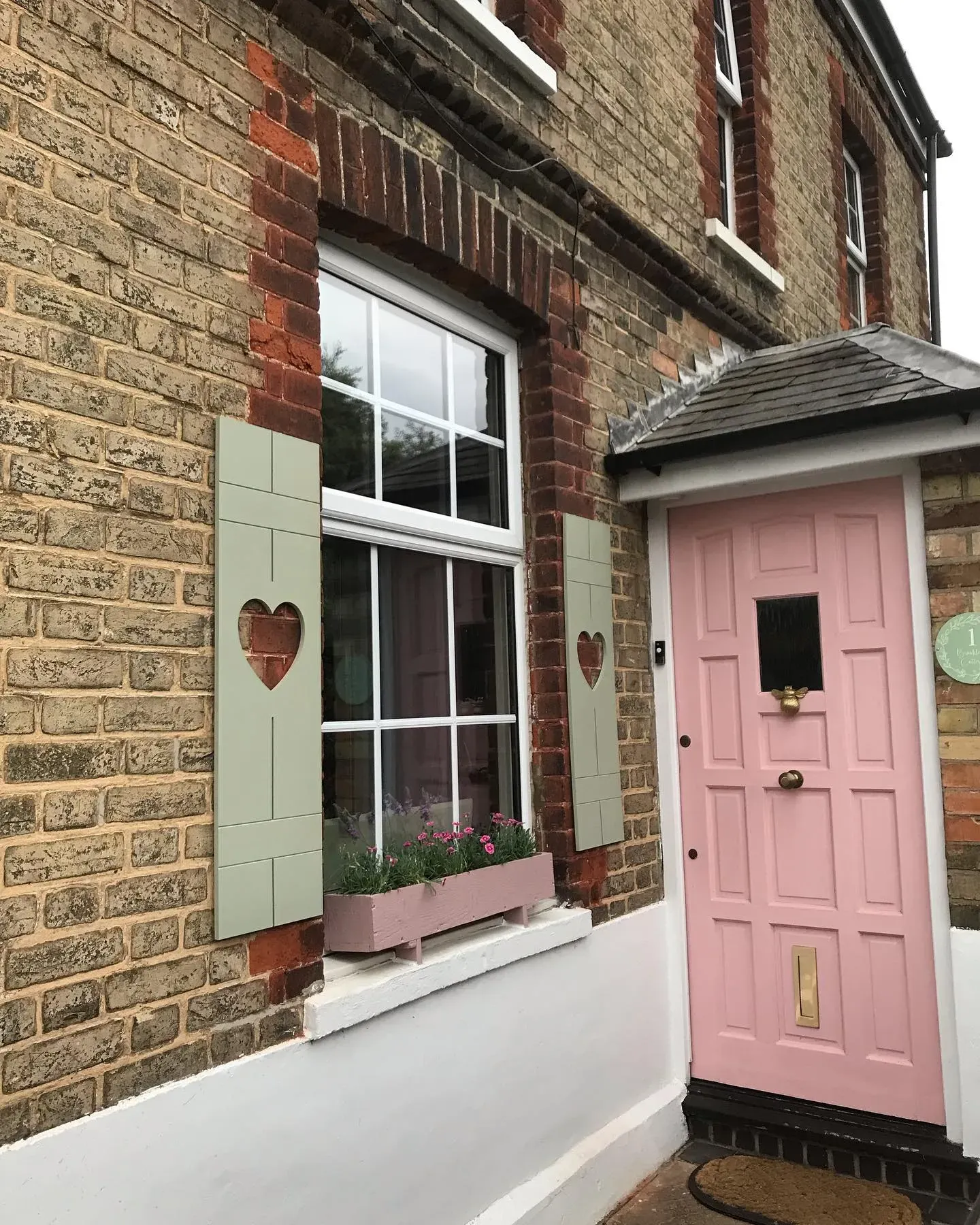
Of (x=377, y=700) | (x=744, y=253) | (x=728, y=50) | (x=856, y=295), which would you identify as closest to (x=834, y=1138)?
(x=377, y=700)

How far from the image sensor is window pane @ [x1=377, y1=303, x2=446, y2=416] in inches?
140

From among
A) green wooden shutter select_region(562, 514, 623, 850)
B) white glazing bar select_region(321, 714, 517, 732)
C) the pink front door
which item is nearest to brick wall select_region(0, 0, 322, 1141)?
white glazing bar select_region(321, 714, 517, 732)

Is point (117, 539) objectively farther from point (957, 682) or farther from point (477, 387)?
point (957, 682)

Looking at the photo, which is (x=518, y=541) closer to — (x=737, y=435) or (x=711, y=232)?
(x=737, y=435)

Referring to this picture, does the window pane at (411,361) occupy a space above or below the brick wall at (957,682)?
above

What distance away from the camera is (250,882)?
259cm

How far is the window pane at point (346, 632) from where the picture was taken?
3.16m

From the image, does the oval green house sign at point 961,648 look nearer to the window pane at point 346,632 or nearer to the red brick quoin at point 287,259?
the window pane at point 346,632

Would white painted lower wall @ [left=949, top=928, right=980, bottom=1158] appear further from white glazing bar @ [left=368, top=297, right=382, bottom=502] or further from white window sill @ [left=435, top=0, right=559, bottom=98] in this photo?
white window sill @ [left=435, top=0, right=559, bottom=98]

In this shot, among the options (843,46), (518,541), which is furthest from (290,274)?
(843,46)

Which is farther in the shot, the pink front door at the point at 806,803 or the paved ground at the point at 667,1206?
the pink front door at the point at 806,803

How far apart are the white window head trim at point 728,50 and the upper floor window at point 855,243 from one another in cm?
219

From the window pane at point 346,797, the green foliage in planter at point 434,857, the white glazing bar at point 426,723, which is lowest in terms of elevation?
the green foliage in planter at point 434,857

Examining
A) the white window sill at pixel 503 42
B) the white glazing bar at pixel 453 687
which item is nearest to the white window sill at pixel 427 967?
the white glazing bar at pixel 453 687
